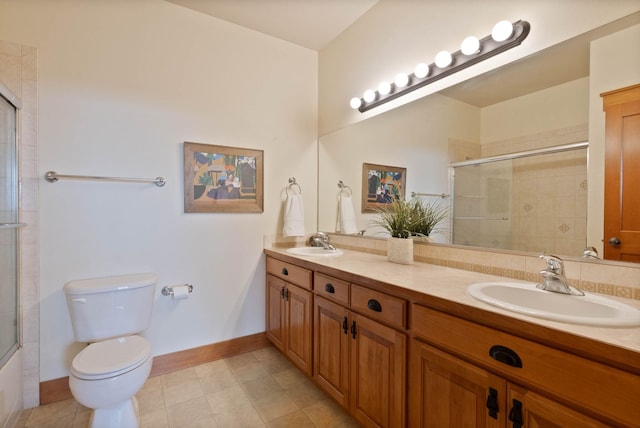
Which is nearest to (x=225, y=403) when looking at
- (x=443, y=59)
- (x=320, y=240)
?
(x=320, y=240)

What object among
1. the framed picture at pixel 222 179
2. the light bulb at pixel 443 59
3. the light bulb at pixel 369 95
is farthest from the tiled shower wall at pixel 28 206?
the light bulb at pixel 443 59

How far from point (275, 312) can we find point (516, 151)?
6.11 ft

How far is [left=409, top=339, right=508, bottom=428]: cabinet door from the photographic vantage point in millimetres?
932

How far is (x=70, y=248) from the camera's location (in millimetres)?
1812

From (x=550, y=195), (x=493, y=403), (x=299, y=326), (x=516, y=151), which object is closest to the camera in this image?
(x=493, y=403)

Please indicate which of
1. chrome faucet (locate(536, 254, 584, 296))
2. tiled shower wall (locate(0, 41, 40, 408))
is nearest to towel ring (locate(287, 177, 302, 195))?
tiled shower wall (locate(0, 41, 40, 408))

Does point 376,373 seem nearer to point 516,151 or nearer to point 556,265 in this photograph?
point 556,265

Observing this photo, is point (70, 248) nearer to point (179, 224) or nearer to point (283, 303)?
point (179, 224)

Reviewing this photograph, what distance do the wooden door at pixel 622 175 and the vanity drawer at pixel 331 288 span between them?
1.07 metres

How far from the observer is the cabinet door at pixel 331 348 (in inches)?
61.3

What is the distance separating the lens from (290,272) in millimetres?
2066

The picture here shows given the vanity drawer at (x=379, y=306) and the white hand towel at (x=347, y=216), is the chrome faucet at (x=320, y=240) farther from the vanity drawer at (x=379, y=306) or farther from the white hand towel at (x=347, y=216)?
the vanity drawer at (x=379, y=306)

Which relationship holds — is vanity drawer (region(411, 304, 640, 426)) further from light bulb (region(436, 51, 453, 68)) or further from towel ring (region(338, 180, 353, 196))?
towel ring (region(338, 180, 353, 196))

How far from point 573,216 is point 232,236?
203cm
